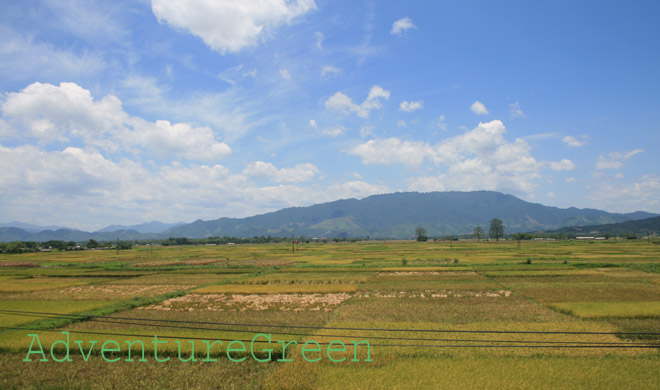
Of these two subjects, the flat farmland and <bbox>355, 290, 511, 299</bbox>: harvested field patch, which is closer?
the flat farmland

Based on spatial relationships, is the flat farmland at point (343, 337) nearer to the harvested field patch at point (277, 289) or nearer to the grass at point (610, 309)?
the grass at point (610, 309)

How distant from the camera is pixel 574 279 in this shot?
3288 centimetres

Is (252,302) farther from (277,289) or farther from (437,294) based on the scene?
(437,294)

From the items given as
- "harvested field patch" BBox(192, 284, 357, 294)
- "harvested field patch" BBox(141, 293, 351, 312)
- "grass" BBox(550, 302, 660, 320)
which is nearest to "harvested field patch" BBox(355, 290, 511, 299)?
"harvested field patch" BBox(141, 293, 351, 312)

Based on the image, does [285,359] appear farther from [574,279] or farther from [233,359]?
[574,279]

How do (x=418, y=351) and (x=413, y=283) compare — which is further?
(x=413, y=283)

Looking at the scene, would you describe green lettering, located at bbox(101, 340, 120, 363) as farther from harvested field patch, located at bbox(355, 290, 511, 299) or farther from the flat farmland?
harvested field patch, located at bbox(355, 290, 511, 299)

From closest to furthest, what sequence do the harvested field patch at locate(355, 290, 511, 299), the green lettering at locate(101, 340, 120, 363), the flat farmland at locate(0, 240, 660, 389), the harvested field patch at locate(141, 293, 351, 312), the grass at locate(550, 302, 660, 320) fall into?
the flat farmland at locate(0, 240, 660, 389) < the green lettering at locate(101, 340, 120, 363) < the grass at locate(550, 302, 660, 320) < the harvested field patch at locate(141, 293, 351, 312) < the harvested field patch at locate(355, 290, 511, 299)

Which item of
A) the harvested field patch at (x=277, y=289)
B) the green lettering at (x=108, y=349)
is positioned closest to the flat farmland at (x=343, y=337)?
the green lettering at (x=108, y=349)

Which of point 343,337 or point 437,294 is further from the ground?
point 343,337

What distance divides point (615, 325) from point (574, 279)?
18124 millimetres

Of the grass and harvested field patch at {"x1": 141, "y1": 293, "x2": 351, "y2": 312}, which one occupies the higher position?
the grass

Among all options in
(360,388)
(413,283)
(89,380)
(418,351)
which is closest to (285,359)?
(360,388)

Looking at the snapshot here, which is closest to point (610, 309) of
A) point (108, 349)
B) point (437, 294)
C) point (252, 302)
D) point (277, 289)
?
point (437, 294)
